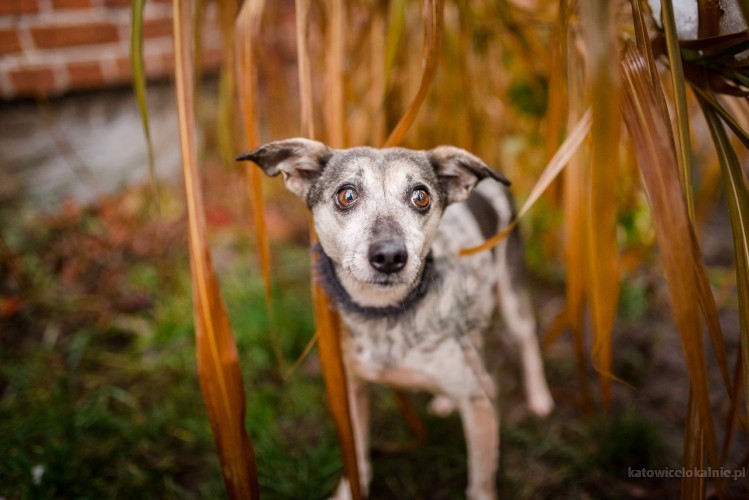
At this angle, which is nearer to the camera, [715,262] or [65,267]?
[65,267]

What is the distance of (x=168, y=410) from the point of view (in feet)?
7.31

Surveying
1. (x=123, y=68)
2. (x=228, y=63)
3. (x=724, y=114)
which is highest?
(x=123, y=68)

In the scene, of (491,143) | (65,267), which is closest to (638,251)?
(491,143)

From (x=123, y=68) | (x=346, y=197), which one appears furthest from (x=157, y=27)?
(x=346, y=197)

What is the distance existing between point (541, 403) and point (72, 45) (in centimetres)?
375

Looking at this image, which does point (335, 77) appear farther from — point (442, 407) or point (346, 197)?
point (442, 407)

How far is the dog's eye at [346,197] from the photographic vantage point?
1.47 m

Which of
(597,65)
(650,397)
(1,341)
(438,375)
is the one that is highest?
(597,65)

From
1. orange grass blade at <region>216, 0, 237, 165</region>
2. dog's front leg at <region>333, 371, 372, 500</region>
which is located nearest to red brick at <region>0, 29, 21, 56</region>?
orange grass blade at <region>216, 0, 237, 165</region>

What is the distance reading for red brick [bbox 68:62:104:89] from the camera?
321 cm

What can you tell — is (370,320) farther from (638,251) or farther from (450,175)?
(638,251)

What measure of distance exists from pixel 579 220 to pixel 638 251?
4.03 ft

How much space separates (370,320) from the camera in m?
1.62

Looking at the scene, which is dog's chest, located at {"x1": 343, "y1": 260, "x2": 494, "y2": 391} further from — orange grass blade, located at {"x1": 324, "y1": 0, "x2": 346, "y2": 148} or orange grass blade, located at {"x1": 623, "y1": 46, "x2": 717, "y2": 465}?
orange grass blade, located at {"x1": 623, "y1": 46, "x2": 717, "y2": 465}
